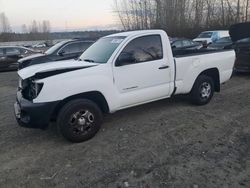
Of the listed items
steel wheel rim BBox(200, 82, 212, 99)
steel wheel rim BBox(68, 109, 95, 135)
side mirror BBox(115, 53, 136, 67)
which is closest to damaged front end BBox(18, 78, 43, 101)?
steel wheel rim BBox(68, 109, 95, 135)

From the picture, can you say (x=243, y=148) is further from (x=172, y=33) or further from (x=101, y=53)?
(x=172, y=33)

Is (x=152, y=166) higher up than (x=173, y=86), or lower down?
lower down

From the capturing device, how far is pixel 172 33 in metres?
33.6

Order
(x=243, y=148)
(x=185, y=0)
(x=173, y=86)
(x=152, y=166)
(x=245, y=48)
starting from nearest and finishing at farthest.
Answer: (x=152, y=166), (x=243, y=148), (x=173, y=86), (x=245, y=48), (x=185, y=0)

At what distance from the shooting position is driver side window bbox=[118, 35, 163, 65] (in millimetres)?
5762

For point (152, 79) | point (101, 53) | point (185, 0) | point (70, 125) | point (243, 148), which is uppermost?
point (185, 0)

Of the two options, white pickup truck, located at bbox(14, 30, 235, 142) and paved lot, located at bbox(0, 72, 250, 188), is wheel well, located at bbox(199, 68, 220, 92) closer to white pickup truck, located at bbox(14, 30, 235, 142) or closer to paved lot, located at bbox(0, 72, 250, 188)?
white pickup truck, located at bbox(14, 30, 235, 142)

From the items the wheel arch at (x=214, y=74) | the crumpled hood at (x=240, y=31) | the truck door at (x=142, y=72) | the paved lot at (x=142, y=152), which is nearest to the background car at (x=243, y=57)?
the crumpled hood at (x=240, y=31)

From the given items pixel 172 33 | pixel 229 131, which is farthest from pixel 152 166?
pixel 172 33

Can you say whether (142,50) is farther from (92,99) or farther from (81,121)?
(81,121)

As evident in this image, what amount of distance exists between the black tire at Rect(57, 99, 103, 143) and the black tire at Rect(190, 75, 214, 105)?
2.65m

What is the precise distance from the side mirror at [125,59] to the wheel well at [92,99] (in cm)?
67

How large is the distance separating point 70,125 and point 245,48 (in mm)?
7779

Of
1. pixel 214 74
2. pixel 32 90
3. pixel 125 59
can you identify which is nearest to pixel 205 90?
pixel 214 74
